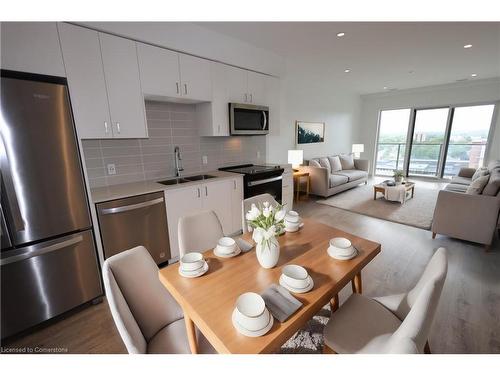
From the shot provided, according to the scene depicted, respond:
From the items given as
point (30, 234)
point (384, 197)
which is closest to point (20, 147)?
point (30, 234)

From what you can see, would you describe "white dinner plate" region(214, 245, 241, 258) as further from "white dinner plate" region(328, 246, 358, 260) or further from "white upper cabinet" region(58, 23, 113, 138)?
"white upper cabinet" region(58, 23, 113, 138)

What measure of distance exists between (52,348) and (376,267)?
2.92 metres

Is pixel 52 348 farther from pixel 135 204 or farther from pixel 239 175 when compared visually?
pixel 239 175

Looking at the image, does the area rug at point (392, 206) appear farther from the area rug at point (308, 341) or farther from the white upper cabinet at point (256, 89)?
the area rug at point (308, 341)

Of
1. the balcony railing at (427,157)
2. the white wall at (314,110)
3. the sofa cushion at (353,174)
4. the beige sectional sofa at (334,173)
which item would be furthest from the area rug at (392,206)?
the balcony railing at (427,157)

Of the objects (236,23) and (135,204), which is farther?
(236,23)

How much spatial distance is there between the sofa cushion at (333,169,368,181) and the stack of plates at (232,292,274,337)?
5.16 m

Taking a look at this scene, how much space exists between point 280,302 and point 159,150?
245cm

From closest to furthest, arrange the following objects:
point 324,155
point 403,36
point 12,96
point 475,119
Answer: point 12,96, point 403,36, point 475,119, point 324,155

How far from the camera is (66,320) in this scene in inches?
72.7

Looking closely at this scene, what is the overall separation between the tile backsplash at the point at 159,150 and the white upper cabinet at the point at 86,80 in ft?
1.35

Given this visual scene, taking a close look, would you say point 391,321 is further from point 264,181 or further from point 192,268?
point 264,181

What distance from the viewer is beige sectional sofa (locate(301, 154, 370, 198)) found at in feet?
16.2

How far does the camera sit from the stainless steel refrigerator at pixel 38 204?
1494 mm
